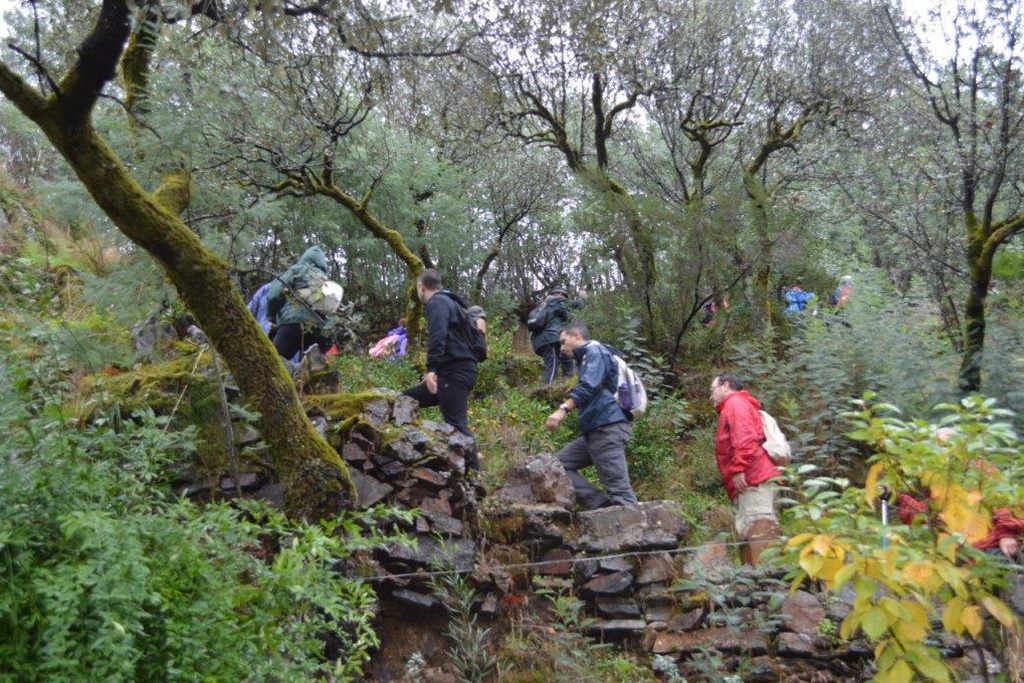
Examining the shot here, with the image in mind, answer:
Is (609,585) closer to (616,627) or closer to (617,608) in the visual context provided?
(617,608)

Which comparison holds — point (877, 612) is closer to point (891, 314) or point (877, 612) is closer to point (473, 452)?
point (473, 452)

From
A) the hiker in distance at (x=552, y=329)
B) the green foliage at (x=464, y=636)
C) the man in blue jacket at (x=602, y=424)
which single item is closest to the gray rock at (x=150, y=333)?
the green foliage at (x=464, y=636)

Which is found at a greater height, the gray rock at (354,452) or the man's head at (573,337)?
the man's head at (573,337)

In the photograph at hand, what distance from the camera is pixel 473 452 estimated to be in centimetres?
754

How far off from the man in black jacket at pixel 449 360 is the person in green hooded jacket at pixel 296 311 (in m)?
1.01

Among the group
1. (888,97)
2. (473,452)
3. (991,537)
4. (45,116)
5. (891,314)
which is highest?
(888,97)

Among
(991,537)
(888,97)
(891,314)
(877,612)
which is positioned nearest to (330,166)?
(891,314)

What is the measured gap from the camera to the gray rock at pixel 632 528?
6.68 meters

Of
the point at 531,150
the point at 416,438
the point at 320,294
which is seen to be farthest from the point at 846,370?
the point at 531,150

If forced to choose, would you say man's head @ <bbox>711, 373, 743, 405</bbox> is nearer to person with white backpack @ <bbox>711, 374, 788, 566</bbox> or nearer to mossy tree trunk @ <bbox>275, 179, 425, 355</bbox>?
person with white backpack @ <bbox>711, 374, 788, 566</bbox>

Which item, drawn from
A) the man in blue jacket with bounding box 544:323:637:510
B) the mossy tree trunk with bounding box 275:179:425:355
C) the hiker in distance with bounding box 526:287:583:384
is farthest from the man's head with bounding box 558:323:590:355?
the mossy tree trunk with bounding box 275:179:425:355

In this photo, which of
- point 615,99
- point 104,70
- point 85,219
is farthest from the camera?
point 615,99

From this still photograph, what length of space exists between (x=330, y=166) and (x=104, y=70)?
5.94 metres

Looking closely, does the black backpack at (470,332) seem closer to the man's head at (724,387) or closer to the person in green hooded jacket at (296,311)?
the person in green hooded jacket at (296,311)
